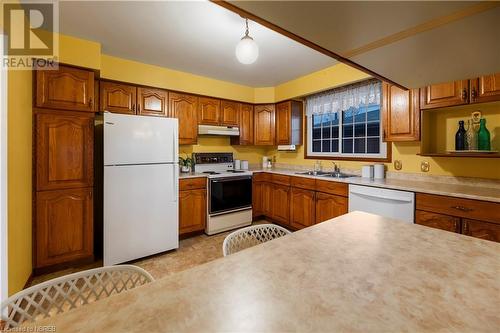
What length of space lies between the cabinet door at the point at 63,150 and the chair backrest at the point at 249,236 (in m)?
2.08

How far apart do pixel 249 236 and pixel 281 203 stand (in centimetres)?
238

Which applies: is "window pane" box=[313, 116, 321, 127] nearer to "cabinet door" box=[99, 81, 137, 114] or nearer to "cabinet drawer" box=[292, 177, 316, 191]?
"cabinet drawer" box=[292, 177, 316, 191]

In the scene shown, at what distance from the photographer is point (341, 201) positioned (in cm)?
278

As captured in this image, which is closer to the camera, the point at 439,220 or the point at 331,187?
the point at 439,220

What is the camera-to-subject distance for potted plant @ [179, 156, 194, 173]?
359 centimetres

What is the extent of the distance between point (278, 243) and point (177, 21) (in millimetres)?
2147

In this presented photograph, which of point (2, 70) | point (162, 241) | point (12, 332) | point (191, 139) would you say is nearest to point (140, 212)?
point (162, 241)

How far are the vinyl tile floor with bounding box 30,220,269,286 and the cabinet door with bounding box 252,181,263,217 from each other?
0.84 m

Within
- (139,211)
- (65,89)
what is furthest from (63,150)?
(139,211)

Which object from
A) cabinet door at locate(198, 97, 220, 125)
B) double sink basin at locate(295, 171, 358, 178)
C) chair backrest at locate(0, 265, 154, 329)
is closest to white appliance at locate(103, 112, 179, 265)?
cabinet door at locate(198, 97, 220, 125)

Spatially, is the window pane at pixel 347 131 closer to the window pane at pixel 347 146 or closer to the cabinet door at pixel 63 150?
the window pane at pixel 347 146

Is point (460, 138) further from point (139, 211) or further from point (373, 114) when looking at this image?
point (139, 211)

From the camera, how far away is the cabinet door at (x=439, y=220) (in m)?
1.92

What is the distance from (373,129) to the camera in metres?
3.18
